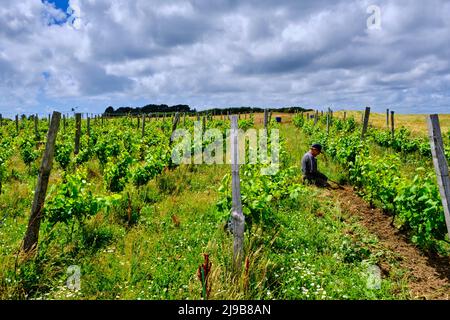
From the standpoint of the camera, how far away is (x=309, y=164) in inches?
372

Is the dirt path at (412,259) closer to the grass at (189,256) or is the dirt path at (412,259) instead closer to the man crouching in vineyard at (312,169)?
the grass at (189,256)

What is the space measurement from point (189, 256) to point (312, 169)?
5.61 meters

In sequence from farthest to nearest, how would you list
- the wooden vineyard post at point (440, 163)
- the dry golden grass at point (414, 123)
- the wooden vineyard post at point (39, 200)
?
1. the dry golden grass at point (414, 123)
2. the wooden vineyard post at point (39, 200)
3. the wooden vineyard post at point (440, 163)

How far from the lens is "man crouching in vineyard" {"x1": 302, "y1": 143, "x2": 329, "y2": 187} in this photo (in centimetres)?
945

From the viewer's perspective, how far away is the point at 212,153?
14.8 meters

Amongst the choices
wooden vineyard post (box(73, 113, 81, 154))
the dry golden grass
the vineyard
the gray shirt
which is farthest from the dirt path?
the dry golden grass

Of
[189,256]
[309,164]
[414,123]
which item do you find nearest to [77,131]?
[309,164]

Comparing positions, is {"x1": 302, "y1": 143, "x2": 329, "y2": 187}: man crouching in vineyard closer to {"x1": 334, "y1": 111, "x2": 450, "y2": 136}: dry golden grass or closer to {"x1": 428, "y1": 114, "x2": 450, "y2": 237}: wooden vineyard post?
{"x1": 428, "y1": 114, "x2": 450, "y2": 237}: wooden vineyard post

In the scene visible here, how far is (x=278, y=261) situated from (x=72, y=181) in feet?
11.0

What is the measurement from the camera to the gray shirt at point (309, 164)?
9.41 m

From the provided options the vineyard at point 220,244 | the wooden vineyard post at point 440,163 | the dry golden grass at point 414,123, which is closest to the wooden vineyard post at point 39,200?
the vineyard at point 220,244

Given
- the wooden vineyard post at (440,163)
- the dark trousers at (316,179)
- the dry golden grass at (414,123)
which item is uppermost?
the dry golden grass at (414,123)

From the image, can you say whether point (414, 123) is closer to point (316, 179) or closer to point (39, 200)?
point (316, 179)

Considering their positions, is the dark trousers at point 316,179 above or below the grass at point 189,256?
above
